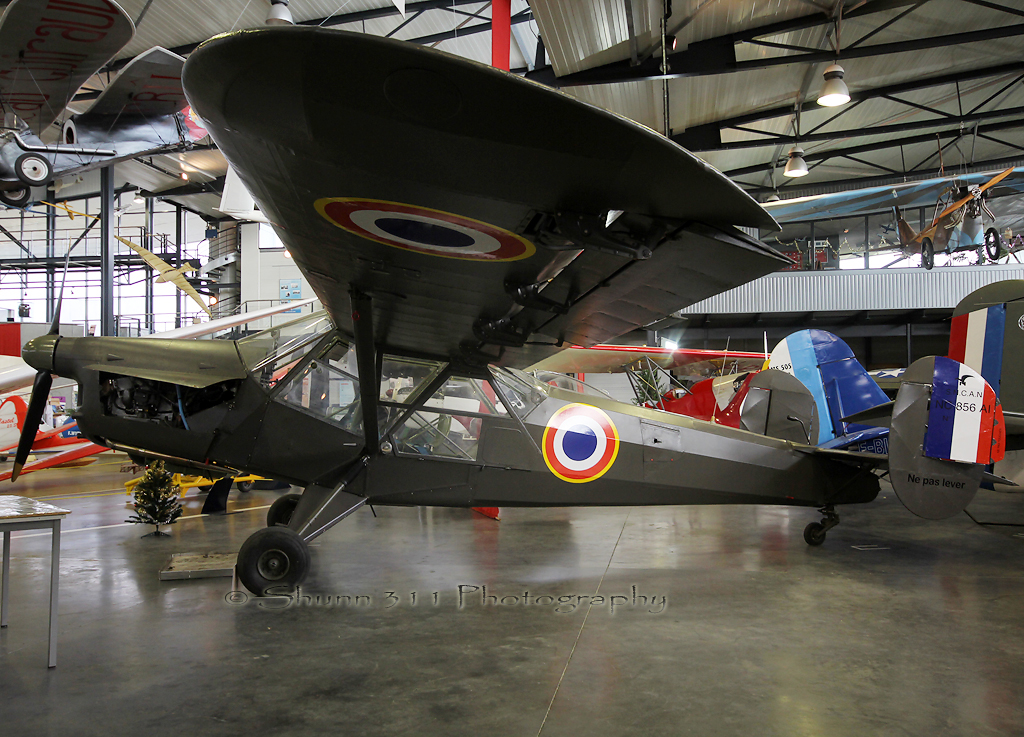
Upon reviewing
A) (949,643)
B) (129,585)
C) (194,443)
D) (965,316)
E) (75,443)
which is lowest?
(75,443)

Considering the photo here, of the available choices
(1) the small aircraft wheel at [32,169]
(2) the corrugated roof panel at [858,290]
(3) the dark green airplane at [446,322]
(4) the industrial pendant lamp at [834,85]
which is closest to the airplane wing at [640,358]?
(2) the corrugated roof panel at [858,290]

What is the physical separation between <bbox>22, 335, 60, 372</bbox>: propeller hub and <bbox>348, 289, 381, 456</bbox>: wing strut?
7.46 feet

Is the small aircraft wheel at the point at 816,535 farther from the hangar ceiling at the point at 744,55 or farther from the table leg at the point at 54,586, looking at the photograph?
the table leg at the point at 54,586

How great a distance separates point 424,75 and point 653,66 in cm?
982

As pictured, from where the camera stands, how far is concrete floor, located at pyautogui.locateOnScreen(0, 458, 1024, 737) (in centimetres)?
278

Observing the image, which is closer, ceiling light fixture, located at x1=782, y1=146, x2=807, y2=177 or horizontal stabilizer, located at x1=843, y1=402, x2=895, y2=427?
horizontal stabilizer, located at x1=843, y1=402, x2=895, y2=427

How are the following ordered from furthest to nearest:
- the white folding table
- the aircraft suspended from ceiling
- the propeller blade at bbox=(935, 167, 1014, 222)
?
1. the aircraft suspended from ceiling
2. the propeller blade at bbox=(935, 167, 1014, 222)
3. the white folding table

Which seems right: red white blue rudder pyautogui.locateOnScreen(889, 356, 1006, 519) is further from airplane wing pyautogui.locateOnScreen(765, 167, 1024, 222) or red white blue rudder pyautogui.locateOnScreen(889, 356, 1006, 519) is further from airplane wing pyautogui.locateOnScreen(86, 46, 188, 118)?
airplane wing pyautogui.locateOnScreen(765, 167, 1024, 222)

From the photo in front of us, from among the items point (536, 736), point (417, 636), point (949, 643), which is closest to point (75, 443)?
point (417, 636)

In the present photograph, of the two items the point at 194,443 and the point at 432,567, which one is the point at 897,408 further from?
the point at 194,443

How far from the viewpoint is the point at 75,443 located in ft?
46.2

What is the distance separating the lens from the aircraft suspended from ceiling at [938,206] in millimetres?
17141

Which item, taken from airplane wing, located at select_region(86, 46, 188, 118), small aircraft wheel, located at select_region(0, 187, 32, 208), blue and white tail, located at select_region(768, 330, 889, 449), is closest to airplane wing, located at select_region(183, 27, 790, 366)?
blue and white tail, located at select_region(768, 330, 889, 449)

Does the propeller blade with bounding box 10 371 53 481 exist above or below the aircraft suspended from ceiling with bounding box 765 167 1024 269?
below
